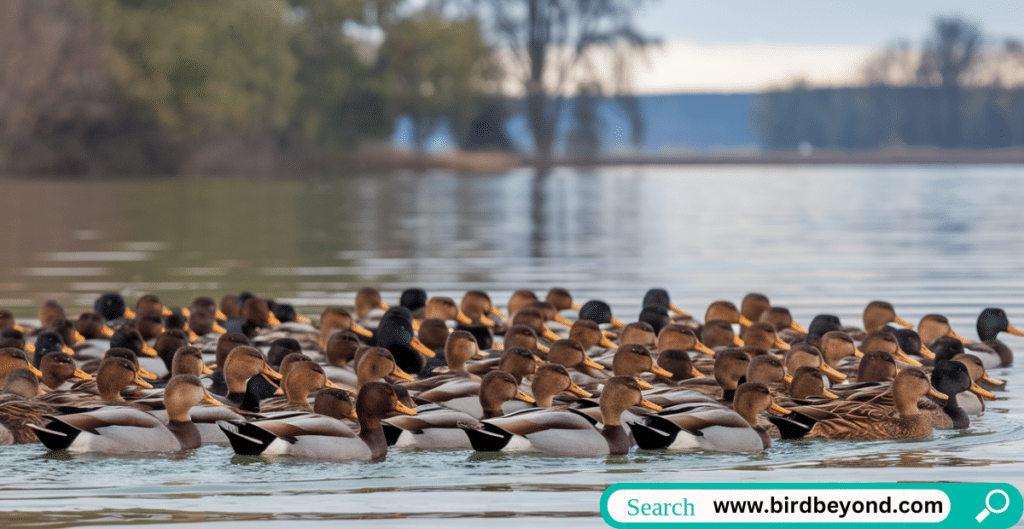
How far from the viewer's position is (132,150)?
191 feet

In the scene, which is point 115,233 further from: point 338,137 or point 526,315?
point 338,137

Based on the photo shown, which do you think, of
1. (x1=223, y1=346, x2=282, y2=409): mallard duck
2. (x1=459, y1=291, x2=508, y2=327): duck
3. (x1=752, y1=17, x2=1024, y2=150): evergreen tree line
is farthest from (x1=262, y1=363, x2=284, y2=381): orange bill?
(x1=752, y1=17, x2=1024, y2=150): evergreen tree line

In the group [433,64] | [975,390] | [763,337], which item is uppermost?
[433,64]

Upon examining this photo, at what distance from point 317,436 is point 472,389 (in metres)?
1.31

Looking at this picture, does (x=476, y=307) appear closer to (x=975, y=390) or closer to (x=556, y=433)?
(x=975, y=390)

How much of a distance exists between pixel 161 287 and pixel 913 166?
9140 cm

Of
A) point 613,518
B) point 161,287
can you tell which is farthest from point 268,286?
point 613,518

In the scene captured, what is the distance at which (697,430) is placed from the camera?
791 cm

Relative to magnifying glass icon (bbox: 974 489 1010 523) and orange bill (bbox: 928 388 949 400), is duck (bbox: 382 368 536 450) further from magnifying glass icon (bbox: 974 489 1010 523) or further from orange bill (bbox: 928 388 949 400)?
orange bill (bbox: 928 388 949 400)

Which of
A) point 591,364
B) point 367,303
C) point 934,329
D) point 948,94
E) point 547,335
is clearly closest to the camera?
point 591,364

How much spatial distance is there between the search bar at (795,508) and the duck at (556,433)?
1379 mm

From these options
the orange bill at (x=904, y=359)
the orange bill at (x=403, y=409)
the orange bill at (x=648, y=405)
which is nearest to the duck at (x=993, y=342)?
the orange bill at (x=904, y=359)

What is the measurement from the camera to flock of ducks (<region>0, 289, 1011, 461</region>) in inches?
308

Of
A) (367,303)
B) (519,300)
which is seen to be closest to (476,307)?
(519,300)
